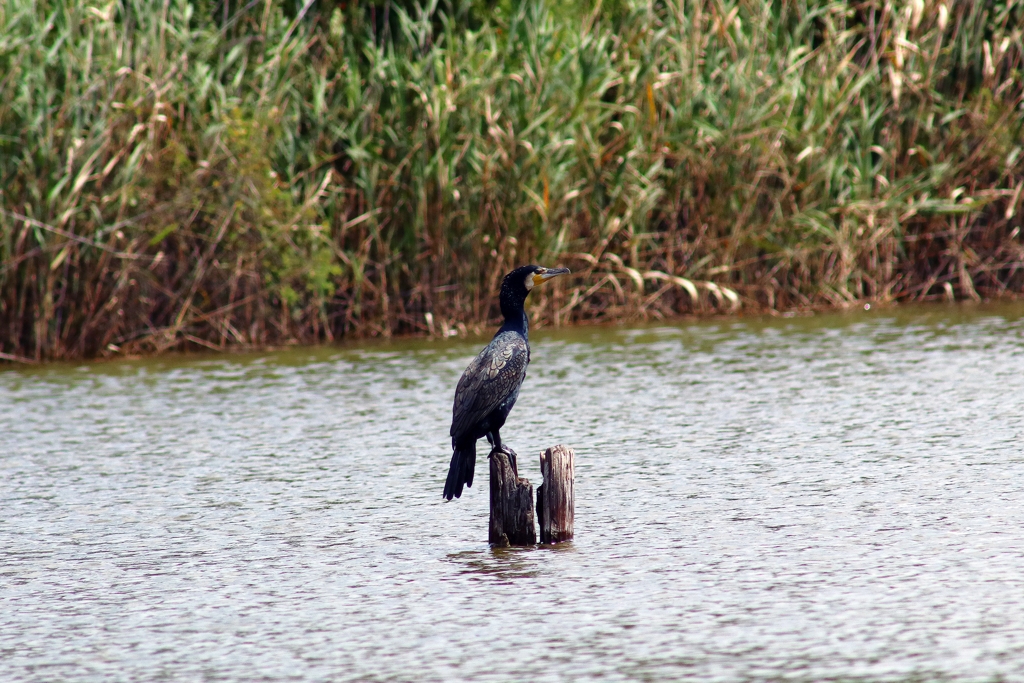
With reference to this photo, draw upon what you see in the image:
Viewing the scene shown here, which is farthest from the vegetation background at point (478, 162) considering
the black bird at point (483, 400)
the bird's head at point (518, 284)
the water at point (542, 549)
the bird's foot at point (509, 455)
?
the bird's foot at point (509, 455)

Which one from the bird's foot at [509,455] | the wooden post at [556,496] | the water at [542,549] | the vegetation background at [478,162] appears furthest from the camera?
the vegetation background at [478,162]

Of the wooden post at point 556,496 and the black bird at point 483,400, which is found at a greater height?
the black bird at point 483,400

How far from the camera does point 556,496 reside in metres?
6.10

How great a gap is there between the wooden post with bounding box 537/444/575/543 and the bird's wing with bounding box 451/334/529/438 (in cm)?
33

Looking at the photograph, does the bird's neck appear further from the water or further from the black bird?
the water

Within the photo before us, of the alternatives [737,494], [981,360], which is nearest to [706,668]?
[737,494]

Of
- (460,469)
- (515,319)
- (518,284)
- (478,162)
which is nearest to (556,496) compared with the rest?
(460,469)

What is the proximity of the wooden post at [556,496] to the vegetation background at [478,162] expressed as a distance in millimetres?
5959

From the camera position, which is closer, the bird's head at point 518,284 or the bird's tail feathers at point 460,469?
the bird's tail feathers at point 460,469

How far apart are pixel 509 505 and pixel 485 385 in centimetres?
Answer: 50

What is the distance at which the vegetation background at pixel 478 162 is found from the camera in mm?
11469

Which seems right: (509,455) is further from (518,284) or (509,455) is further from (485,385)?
(518,284)

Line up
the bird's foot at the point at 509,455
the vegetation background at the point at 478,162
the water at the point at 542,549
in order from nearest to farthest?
the water at the point at 542,549 → the bird's foot at the point at 509,455 → the vegetation background at the point at 478,162

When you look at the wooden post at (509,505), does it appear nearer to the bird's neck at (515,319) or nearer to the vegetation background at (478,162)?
the bird's neck at (515,319)
